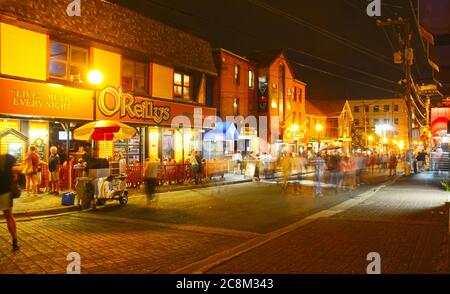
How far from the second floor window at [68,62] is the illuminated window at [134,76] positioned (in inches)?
105

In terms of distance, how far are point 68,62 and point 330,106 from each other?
5186 centimetres

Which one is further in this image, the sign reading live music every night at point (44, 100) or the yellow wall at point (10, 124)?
the yellow wall at point (10, 124)

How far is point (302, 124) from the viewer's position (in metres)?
51.8

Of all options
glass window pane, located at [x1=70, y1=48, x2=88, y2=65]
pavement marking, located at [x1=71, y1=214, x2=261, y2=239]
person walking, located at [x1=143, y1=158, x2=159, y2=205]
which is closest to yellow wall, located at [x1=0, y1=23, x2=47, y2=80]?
glass window pane, located at [x1=70, y1=48, x2=88, y2=65]

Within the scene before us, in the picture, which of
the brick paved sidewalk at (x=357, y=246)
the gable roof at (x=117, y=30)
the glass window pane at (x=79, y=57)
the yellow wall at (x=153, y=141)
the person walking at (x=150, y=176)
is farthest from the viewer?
the yellow wall at (x=153, y=141)

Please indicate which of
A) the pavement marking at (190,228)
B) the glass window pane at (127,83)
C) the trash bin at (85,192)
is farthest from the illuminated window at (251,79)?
the pavement marking at (190,228)

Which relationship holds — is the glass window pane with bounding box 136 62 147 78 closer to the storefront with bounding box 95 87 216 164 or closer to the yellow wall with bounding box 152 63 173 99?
the yellow wall with bounding box 152 63 173 99

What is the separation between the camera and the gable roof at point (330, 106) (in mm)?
63603

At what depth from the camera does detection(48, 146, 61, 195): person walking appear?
54.3 feet

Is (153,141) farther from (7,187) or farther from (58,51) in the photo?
(7,187)

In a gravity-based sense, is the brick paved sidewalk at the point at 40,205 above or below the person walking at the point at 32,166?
below

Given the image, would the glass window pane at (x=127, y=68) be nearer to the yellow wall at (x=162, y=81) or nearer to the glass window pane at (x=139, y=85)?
the glass window pane at (x=139, y=85)
